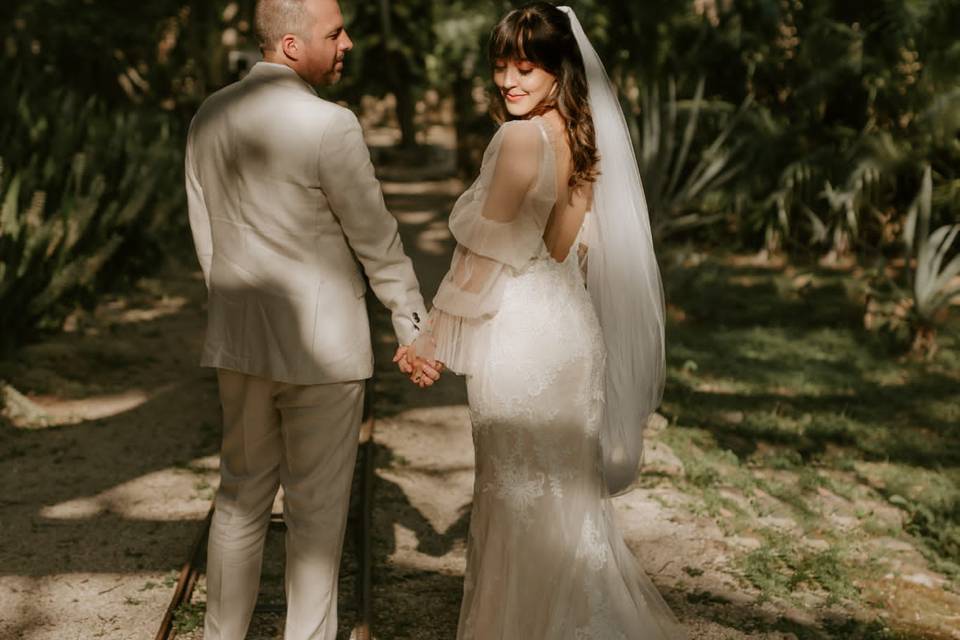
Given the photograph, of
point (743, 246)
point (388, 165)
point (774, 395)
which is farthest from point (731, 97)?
point (388, 165)

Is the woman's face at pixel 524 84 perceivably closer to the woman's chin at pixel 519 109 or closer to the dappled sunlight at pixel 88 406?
the woman's chin at pixel 519 109

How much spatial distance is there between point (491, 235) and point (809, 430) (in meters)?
4.61

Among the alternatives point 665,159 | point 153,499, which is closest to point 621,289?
point 153,499

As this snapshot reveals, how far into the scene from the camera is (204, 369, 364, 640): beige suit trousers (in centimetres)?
344

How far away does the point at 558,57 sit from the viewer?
3.37m

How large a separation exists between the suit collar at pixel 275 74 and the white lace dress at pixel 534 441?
635mm

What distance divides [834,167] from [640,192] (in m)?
9.78

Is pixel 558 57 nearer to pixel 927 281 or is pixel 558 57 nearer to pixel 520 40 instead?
pixel 520 40

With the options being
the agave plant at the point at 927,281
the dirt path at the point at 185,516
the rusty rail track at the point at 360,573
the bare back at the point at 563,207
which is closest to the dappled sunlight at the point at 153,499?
the dirt path at the point at 185,516

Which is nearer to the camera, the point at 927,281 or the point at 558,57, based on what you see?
the point at 558,57

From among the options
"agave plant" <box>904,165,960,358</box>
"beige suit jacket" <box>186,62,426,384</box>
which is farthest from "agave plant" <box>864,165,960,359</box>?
"beige suit jacket" <box>186,62,426,384</box>

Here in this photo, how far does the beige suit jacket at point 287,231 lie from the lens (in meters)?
3.18

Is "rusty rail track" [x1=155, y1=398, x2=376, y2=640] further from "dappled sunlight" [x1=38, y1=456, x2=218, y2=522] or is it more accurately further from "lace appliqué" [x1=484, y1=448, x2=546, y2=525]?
"lace appliqué" [x1=484, y1=448, x2=546, y2=525]

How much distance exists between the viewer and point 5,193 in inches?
333
